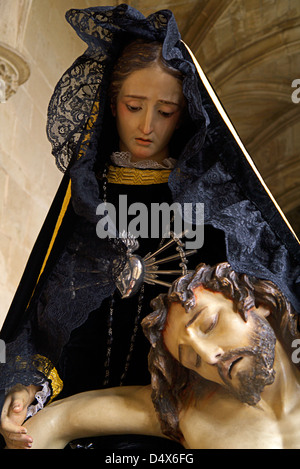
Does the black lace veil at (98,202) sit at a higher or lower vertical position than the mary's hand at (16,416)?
higher

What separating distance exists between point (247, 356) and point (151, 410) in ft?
1.90

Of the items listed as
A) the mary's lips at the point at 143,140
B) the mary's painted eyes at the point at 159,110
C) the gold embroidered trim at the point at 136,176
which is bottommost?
the gold embroidered trim at the point at 136,176

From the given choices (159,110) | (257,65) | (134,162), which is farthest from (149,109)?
(257,65)

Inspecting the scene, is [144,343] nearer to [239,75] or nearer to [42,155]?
[42,155]

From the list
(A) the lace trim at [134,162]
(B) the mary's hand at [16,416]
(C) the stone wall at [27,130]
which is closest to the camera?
A: (B) the mary's hand at [16,416]

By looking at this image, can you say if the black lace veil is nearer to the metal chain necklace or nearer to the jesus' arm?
the metal chain necklace

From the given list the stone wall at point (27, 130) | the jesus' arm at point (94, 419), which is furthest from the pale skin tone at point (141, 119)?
the stone wall at point (27, 130)

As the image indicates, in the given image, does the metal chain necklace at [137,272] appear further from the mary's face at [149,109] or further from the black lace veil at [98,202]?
the mary's face at [149,109]

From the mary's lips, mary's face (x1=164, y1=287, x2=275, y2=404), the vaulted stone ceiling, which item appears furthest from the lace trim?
the vaulted stone ceiling

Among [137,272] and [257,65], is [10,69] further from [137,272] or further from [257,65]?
[257,65]

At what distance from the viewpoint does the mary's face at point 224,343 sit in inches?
89.0

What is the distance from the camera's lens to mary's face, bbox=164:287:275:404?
2260mm

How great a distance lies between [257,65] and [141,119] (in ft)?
18.9
